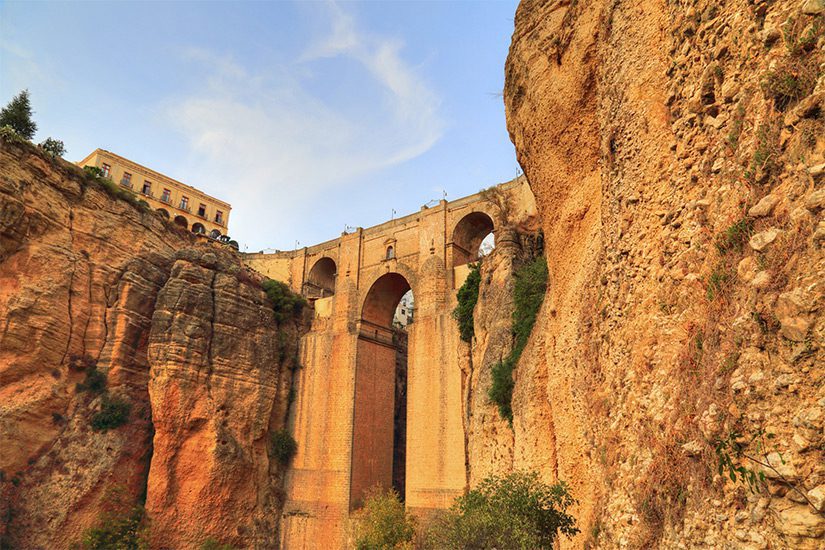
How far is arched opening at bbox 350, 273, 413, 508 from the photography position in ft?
71.3

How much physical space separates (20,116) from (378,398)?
18090 millimetres

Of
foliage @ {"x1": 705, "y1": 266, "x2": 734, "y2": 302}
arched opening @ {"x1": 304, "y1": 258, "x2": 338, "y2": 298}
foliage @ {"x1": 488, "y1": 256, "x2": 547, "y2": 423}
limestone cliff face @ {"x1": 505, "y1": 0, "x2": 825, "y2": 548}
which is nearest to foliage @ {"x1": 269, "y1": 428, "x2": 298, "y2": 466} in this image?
arched opening @ {"x1": 304, "y1": 258, "x2": 338, "y2": 298}

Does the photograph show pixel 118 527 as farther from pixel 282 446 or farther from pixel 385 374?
pixel 385 374

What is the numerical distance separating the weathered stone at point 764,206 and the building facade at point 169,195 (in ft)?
103

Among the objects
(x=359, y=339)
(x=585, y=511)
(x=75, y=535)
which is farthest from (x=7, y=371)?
(x=585, y=511)

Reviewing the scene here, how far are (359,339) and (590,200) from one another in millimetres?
16096

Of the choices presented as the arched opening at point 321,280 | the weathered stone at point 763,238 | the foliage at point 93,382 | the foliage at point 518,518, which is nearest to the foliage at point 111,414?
the foliage at point 93,382

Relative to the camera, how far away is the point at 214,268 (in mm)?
23734

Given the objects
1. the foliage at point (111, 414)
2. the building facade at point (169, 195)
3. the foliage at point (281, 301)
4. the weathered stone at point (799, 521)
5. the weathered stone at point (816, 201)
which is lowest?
the weathered stone at point (799, 521)

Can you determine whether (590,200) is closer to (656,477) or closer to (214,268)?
(656,477)

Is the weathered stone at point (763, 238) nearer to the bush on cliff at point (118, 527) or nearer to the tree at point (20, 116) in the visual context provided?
the bush on cliff at point (118, 527)

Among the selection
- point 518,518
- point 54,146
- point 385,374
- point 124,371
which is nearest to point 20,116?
point 54,146

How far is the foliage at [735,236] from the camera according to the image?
12.4 ft

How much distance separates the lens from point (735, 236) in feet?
12.7
